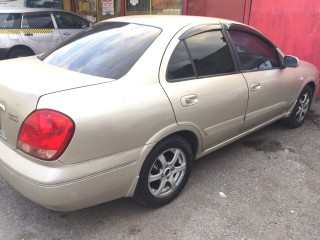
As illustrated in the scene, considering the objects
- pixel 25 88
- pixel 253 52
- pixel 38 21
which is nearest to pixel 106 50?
pixel 25 88

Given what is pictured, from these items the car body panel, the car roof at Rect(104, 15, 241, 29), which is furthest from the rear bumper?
the car roof at Rect(104, 15, 241, 29)

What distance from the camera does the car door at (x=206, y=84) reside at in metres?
2.96

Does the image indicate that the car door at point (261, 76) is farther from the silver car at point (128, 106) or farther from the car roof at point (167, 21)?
the car roof at point (167, 21)

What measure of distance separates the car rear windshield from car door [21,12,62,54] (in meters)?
6.00

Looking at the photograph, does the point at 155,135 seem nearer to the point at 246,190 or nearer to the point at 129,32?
the point at 129,32

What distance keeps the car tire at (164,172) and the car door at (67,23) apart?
7.19m

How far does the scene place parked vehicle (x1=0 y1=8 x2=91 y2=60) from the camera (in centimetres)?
867

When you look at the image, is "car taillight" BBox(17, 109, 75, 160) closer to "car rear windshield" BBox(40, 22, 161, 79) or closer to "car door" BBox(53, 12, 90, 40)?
"car rear windshield" BBox(40, 22, 161, 79)

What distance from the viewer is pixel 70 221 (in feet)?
9.71

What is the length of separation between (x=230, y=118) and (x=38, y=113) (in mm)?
1902

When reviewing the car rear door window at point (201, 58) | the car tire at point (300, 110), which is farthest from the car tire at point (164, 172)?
the car tire at point (300, 110)

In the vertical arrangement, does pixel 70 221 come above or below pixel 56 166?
below

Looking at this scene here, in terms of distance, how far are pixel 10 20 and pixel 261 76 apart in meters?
7.02

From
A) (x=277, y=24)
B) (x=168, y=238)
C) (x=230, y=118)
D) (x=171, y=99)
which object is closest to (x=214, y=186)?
(x=230, y=118)
